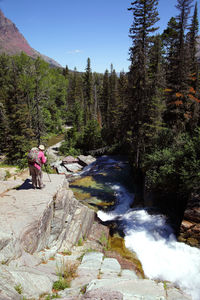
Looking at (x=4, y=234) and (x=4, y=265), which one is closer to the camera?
(x=4, y=265)

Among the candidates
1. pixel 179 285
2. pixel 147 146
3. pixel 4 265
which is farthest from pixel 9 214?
pixel 147 146

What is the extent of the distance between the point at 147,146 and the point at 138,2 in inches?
486

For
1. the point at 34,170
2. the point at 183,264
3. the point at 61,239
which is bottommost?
the point at 183,264

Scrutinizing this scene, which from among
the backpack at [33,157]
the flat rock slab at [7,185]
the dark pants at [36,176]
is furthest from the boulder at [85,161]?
the backpack at [33,157]

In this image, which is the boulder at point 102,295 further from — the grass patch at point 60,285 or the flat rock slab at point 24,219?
the flat rock slab at point 24,219

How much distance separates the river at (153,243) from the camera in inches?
320

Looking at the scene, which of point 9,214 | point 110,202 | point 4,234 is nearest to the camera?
point 4,234

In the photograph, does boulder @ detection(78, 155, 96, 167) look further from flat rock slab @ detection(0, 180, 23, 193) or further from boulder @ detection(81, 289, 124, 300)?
boulder @ detection(81, 289, 124, 300)

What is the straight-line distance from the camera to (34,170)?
25.2 ft

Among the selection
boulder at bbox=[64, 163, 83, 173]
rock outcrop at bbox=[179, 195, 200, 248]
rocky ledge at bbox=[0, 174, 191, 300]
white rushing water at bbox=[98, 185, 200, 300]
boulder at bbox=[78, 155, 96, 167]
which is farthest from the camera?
boulder at bbox=[78, 155, 96, 167]

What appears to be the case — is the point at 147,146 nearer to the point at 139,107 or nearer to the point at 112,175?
the point at 139,107

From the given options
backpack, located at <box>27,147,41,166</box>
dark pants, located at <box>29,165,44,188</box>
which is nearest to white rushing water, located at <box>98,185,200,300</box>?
dark pants, located at <box>29,165,44,188</box>

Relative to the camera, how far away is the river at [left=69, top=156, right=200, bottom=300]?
8.12 m

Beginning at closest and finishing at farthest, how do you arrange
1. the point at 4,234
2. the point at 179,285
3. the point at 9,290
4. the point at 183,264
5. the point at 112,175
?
the point at 9,290
the point at 4,234
the point at 179,285
the point at 183,264
the point at 112,175
